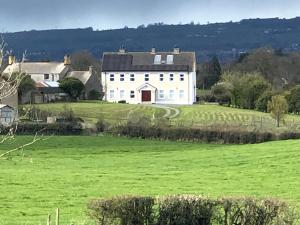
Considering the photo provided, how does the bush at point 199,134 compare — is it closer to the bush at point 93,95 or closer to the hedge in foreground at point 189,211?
the bush at point 93,95

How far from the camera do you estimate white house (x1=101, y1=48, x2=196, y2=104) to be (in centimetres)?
10362

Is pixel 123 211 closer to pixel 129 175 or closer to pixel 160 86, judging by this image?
pixel 129 175

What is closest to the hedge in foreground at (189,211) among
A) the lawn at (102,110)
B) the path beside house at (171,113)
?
the lawn at (102,110)

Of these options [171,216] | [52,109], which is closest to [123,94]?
[52,109]

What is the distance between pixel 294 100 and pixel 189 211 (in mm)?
73794

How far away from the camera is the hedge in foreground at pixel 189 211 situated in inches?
562

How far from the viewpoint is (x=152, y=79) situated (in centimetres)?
10481

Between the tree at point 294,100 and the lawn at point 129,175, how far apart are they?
119ft

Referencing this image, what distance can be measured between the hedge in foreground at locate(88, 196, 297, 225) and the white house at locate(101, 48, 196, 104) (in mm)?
87571

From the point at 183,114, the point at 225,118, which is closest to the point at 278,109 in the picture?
the point at 225,118

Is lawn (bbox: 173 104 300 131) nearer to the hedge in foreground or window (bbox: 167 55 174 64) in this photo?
window (bbox: 167 55 174 64)

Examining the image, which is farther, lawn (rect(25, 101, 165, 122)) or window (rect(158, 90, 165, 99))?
window (rect(158, 90, 165, 99))

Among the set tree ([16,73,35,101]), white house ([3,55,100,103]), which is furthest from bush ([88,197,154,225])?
white house ([3,55,100,103])

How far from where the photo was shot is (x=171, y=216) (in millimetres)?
14555
